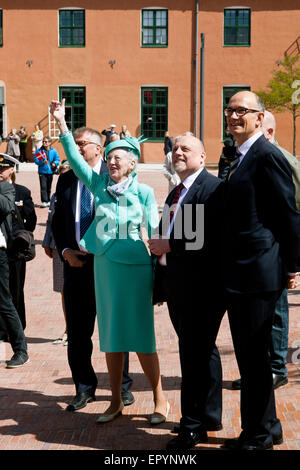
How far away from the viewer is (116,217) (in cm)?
477

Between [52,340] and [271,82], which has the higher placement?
[271,82]

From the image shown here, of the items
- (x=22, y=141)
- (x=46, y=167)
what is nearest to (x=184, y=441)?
(x=46, y=167)

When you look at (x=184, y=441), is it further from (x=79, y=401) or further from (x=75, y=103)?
(x=75, y=103)

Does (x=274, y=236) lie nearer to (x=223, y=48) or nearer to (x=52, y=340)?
(x=52, y=340)

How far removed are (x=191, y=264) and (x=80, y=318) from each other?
135cm

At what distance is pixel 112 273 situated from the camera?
471cm

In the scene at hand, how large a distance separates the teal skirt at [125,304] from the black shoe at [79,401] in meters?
0.66

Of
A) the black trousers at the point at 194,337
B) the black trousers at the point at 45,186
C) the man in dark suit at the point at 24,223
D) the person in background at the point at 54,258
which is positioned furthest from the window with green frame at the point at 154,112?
the black trousers at the point at 194,337

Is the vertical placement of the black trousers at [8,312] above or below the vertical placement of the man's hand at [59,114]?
below

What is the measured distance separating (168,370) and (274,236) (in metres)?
2.64

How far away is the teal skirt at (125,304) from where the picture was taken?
15.4 ft

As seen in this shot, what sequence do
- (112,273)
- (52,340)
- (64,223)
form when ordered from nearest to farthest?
(112,273) < (64,223) < (52,340)

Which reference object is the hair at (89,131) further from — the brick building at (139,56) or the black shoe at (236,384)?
the brick building at (139,56)

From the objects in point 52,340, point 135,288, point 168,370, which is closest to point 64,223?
point 135,288
